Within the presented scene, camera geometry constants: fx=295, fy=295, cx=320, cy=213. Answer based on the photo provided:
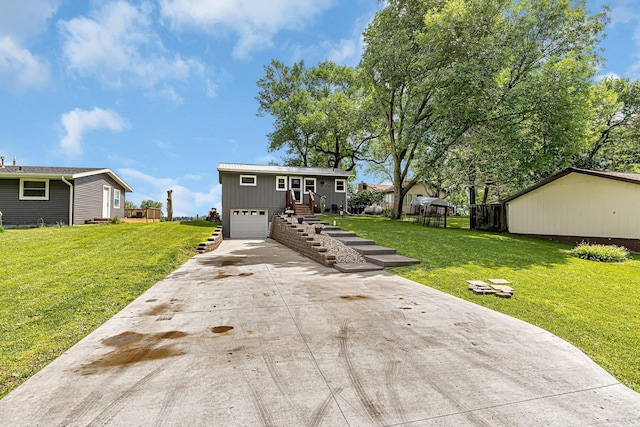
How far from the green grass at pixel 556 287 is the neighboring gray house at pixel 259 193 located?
8.97m

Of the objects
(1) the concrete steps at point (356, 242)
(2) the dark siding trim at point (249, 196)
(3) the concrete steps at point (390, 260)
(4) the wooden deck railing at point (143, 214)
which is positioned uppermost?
(2) the dark siding trim at point (249, 196)

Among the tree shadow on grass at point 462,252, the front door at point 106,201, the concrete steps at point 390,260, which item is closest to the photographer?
the concrete steps at point 390,260

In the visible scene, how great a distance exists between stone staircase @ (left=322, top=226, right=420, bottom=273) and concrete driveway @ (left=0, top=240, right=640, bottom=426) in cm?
286

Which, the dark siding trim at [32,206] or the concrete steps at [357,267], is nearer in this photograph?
the concrete steps at [357,267]

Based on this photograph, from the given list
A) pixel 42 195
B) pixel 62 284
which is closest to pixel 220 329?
pixel 62 284

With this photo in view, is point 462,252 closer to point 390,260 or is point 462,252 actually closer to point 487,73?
point 390,260

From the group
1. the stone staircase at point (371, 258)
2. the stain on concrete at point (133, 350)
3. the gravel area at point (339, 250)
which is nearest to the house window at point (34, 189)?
the gravel area at point (339, 250)

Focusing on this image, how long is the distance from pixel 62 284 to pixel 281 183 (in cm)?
1375

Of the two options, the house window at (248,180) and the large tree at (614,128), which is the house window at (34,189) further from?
the large tree at (614,128)

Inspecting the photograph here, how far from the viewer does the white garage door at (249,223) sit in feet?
58.5

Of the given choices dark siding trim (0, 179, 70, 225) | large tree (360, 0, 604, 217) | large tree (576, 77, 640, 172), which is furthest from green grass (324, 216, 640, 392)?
dark siding trim (0, 179, 70, 225)

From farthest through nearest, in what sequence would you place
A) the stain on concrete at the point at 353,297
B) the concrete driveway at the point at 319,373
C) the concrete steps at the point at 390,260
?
the concrete steps at the point at 390,260
the stain on concrete at the point at 353,297
the concrete driveway at the point at 319,373

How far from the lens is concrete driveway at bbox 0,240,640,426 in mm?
1995

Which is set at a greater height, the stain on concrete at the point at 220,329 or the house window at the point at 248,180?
the house window at the point at 248,180
